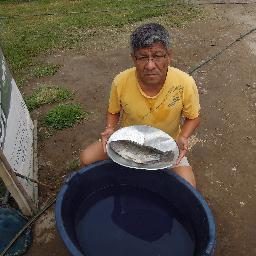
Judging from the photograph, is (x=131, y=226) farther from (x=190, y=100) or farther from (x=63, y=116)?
(x=63, y=116)

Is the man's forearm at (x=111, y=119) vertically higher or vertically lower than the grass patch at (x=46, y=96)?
higher

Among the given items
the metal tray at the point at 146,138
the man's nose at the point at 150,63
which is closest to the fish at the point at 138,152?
the metal tray at the point at 146,138

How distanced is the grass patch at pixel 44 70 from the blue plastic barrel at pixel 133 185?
3.05 metres

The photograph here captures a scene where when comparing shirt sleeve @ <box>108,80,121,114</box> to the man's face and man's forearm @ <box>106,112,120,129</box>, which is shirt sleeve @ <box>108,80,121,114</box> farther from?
the man's face

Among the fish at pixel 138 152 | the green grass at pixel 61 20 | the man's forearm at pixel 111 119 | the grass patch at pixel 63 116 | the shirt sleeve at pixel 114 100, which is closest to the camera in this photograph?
the fish at pixel 138 152

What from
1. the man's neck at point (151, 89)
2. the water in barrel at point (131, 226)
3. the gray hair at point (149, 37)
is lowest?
the water in barrel at point (131, 226)

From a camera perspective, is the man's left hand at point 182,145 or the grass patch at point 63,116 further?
the grass patch at point 63,116

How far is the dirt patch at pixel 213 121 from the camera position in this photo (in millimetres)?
3545

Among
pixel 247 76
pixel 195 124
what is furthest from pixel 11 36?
pixel 195 124

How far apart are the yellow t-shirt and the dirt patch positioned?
1095 millimetres

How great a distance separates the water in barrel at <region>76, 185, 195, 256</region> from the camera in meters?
2.60

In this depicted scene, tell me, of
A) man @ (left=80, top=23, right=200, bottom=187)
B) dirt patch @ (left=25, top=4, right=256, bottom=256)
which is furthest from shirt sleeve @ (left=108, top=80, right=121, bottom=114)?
dirt patch @ (left=25, top=4, right=256, bottom=256)

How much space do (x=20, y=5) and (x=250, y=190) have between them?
6.79 m

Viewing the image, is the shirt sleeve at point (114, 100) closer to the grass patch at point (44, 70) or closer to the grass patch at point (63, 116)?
the grass patch at point (63, 116)
